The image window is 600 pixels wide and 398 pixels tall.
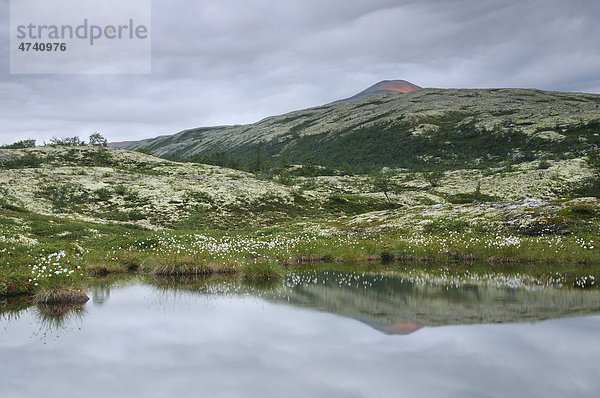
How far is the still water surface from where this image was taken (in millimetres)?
8430

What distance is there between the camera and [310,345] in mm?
→ 11164

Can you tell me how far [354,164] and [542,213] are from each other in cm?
16207

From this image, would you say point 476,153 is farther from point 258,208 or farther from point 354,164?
point 258,208

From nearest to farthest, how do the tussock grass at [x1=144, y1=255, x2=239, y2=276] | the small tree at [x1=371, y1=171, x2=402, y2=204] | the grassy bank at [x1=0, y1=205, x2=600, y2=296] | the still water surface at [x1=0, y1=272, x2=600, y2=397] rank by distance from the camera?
the still water surface at [x1=0, y1=272, x2=600, y2=397], the grassy bank at [x1=0, y1=205, x2=600, y2=296], the tussock grass at [x1=144, y1=255, x2=239, y2=276], the small tree at [x1=371, y1=171, x2=402, y2=204]

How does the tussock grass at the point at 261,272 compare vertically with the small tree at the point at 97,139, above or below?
below

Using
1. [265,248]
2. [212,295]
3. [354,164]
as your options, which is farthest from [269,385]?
[354,164]

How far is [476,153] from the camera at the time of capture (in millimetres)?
169625

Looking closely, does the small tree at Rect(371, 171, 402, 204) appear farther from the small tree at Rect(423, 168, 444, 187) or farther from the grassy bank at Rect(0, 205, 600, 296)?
the grassy bank at Rect(0, 205, 600, 296)

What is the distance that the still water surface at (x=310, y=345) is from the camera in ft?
27.7

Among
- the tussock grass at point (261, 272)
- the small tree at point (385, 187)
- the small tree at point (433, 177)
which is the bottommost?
the tussock grass at point (261, 272)

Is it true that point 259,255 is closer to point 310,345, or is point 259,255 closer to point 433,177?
point 310,345

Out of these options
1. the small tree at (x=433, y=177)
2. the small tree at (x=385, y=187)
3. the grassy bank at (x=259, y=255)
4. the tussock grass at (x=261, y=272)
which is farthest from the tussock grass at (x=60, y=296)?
the small tree at (x=433, y=177)

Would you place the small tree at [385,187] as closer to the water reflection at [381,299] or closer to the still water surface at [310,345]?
the water reflection at [381,299]

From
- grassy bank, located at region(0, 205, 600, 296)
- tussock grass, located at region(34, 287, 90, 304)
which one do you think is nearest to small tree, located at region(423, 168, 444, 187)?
grassy bank, located at region(0, 205, 600, 296)
